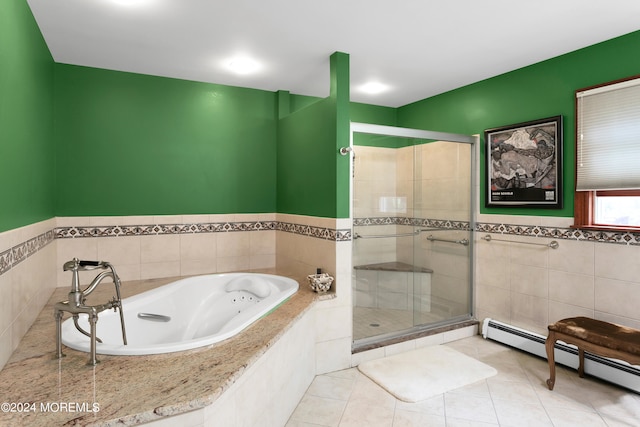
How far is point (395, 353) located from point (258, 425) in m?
1.64

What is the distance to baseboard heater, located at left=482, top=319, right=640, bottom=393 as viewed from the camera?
8.35ft

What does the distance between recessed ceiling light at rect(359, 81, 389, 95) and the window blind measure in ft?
5.59

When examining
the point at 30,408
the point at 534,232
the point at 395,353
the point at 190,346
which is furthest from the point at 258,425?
the point at 534,232

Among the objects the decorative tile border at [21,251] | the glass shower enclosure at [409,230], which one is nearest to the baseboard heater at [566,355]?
the glass shower enclosure at [409,230]

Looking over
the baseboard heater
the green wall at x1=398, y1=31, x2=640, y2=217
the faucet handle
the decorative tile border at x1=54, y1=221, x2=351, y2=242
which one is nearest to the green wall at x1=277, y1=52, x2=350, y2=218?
the decorative tile border at x1=54, y1=221, x2=351, y2=242

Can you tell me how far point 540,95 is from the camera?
10.3 ft

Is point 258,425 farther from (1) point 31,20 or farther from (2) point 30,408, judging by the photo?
(1) point 31,20

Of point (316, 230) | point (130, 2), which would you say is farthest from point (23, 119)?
point (316, 230)

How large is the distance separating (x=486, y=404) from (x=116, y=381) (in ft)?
7.15

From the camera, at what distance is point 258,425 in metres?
1.85

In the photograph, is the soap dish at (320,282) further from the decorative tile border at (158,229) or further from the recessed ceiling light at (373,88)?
the recessed ceiling light at (373,88)

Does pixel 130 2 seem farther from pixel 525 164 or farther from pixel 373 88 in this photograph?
pixel 525 164

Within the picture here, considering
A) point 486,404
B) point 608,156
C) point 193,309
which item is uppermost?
point 608,156

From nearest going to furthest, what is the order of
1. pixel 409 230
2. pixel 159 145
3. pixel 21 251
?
1. pixel 21 251
2. pixel 409 230
3. pixel 159 145
